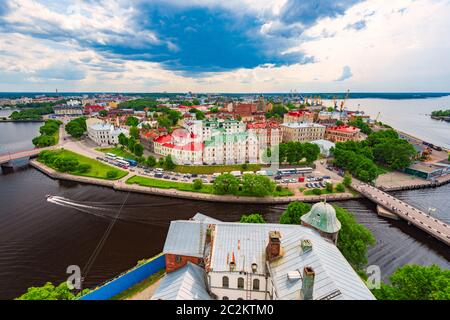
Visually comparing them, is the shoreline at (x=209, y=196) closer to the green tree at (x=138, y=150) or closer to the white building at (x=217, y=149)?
the green tree at (x=138, y=150)

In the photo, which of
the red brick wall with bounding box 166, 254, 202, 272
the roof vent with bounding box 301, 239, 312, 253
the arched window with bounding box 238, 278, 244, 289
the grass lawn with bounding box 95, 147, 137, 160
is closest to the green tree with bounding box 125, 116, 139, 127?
A: the grass lawn with bounding box 95, 147, 137, 160

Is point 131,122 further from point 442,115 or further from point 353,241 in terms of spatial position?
point 442,115

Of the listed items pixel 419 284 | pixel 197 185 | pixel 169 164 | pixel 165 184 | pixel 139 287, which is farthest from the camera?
pixel 169 164

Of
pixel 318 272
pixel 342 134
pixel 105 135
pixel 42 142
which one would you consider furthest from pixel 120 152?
pixel 342 134

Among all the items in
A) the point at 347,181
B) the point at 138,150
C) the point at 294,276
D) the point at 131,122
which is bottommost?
the point at 347,181

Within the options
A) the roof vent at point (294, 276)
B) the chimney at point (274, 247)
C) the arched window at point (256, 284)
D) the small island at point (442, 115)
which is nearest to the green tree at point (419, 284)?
the roof vent at point (294, 276)

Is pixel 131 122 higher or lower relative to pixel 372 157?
higher

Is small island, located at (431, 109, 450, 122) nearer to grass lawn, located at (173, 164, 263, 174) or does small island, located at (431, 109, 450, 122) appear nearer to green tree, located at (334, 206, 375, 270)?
grass lawn, located at (173, 164, 263, 174)
